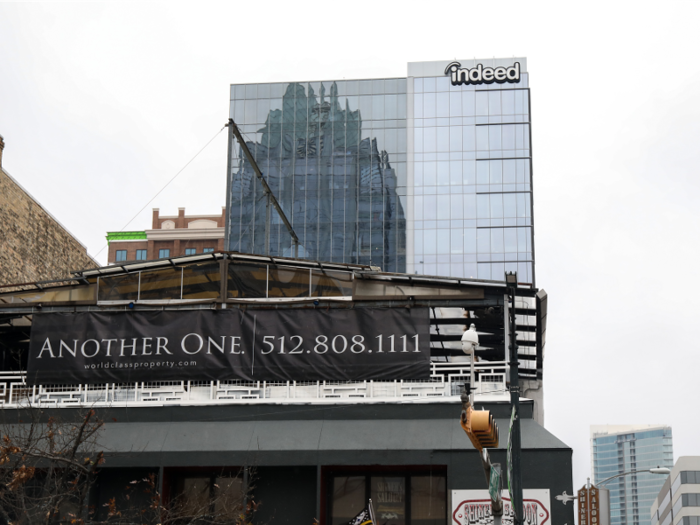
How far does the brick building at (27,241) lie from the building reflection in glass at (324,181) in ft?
121

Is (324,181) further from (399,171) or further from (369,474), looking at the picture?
(369,474)

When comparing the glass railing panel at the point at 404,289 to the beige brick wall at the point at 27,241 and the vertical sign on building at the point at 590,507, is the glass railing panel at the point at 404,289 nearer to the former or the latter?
the vertical sign on building at the point at 590,507

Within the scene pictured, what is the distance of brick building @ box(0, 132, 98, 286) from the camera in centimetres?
4416

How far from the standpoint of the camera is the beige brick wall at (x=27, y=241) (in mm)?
44156

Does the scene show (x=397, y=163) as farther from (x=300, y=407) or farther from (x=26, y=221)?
(x=300, y=407)

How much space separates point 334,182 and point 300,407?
67.3 metres

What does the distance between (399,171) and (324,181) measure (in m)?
7.51

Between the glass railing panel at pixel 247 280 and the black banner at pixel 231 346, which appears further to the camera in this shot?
the glass railing panel at pixel 247 280

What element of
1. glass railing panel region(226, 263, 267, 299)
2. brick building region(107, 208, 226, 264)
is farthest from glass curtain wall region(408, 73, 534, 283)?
glass railing panel region(226, 263, 267, 299)

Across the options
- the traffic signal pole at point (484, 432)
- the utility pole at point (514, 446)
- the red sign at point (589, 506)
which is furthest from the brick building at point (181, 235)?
the traffic signal pole at point (484, 432)

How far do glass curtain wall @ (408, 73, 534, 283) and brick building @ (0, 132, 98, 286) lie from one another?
3998 cm

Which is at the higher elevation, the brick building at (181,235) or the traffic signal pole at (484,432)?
the brick building at (181,235)

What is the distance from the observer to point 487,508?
21656 millimetres

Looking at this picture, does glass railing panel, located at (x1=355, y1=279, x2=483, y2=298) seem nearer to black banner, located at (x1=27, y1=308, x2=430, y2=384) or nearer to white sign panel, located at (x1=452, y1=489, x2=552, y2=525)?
black banner, located at (x1=27, y1=308, x2=430, y2=384)
